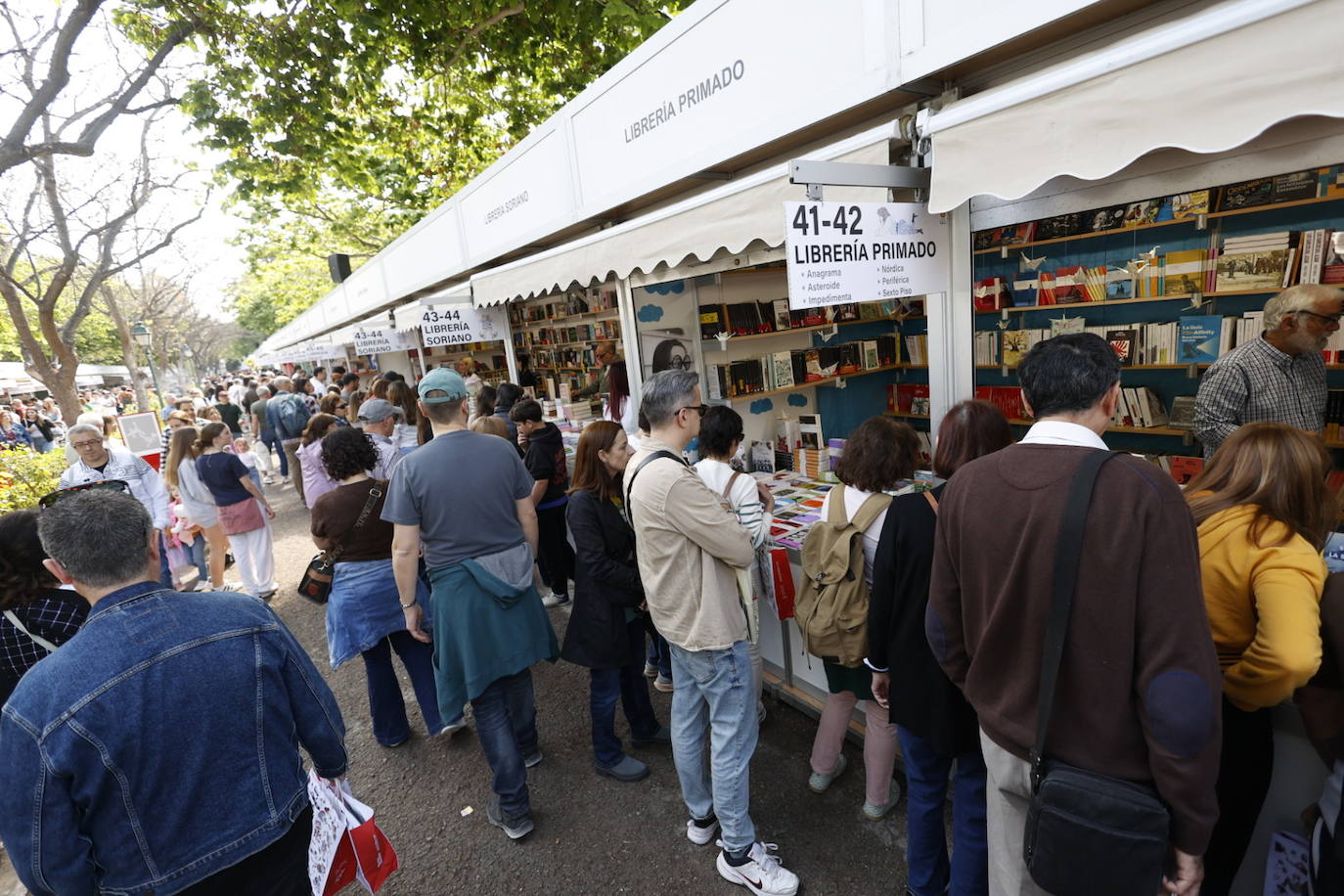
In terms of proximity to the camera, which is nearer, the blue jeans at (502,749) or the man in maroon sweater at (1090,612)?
the man in maroon sweater at (1090,612)

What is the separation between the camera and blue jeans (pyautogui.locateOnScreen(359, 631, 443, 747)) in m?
3.24

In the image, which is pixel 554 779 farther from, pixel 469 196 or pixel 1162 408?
pixel 469 196

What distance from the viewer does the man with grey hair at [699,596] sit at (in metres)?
2.05

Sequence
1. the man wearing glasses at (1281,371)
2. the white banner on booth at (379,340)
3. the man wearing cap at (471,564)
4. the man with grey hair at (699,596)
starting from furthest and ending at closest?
the white banner on booth at (379,340) → the man wearing glasses at (1281,371) → the man wearing cap at (471,564) → the man with grey hair at (699,596)

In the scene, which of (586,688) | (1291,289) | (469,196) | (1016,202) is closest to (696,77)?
(1016,202)

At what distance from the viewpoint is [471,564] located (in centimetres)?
261

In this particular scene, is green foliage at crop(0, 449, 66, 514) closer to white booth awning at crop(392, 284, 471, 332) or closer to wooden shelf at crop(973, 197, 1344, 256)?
white booth awning at crop(392, 284, 471, 332)

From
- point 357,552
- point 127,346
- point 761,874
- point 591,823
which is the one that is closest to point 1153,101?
point 761,874

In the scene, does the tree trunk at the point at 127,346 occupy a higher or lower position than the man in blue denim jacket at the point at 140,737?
higher

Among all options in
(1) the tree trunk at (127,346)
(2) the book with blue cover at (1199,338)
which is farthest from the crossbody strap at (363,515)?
(1) the tree trunk at (127,346)

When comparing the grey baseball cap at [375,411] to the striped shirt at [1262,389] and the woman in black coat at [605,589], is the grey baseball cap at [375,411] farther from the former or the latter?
the striped shirt at [1262,389]

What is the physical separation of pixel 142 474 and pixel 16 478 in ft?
7.92

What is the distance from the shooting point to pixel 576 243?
4137 mm

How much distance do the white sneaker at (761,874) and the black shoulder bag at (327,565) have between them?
87.3 inches
